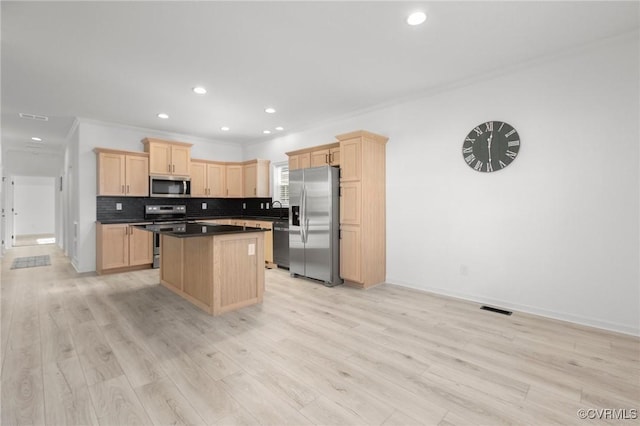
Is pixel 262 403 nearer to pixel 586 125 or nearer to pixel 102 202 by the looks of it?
pixel 586 125

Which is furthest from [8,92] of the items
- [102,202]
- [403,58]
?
[403,58]

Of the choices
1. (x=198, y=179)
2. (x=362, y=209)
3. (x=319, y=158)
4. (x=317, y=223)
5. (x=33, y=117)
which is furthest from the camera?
(x=198, y=179)

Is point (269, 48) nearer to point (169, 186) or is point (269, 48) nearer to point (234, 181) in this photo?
point (169, 186)

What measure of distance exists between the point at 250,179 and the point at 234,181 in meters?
0.48

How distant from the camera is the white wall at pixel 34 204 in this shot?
1146 centimetres

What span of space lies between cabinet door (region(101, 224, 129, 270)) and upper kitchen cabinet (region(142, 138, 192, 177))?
4.08ft

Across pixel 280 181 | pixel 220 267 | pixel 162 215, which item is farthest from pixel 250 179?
pixel 220 267

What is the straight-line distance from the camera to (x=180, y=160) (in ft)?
20.5

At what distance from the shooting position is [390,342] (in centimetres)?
269

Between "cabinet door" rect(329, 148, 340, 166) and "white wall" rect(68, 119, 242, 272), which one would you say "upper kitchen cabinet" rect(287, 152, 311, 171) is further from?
"white wall" rect(68, 119, 242, 272)

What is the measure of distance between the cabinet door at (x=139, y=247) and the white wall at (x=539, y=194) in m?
4.64

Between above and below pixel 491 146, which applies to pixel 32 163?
above

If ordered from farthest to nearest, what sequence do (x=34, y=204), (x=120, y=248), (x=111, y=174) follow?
(x=34, y=204), (x=111, y=174), (x=120, y=248)

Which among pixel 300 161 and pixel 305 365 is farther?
pixel 300 161
